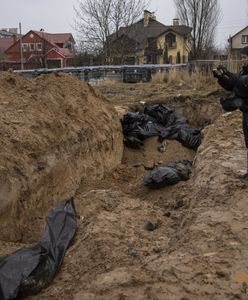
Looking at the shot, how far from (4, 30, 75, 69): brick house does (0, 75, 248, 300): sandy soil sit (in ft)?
124

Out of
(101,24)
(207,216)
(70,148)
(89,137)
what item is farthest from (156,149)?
(101,24)

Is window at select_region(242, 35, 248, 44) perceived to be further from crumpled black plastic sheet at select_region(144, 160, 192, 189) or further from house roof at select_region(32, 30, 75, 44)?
crumpled black plastic sheet at select_region(144, 160, 192, 189)

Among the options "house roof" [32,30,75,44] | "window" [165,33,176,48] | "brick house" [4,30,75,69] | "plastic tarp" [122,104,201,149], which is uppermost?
"house roof" [32,30,75,44]

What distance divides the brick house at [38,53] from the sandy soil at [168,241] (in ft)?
124

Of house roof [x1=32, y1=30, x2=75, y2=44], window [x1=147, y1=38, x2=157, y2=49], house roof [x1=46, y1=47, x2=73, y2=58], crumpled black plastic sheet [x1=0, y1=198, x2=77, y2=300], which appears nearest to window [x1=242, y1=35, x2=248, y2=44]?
window [x1=147, y1=38, x2=157, y2=49]

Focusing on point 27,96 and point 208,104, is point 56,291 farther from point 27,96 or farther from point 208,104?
point 208,104

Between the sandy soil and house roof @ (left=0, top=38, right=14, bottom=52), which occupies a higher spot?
house roof @ (left=0, top=38, right=14, bottom=52)

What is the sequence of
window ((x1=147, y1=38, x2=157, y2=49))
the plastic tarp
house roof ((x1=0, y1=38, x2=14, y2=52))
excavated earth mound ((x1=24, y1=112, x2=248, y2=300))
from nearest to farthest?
excavated earth mound ((x1=24, y1=112, x2=248, y2=300)) < the plastic tarp < window ((x1=147, y1=38, x2=157, y2=49)) < house roof ((x1=0, y1=38, x2=14, y2=52))

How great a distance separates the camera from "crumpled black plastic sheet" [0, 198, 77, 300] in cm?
417

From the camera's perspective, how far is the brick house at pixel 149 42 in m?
34.3

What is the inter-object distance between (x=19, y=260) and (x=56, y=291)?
44cm

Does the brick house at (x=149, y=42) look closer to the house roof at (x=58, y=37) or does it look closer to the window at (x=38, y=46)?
the house roof at (x=58, y=37)

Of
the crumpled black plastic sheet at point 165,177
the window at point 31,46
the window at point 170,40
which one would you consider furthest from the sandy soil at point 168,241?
the window at point 170,40

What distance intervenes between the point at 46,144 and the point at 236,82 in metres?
3.38
